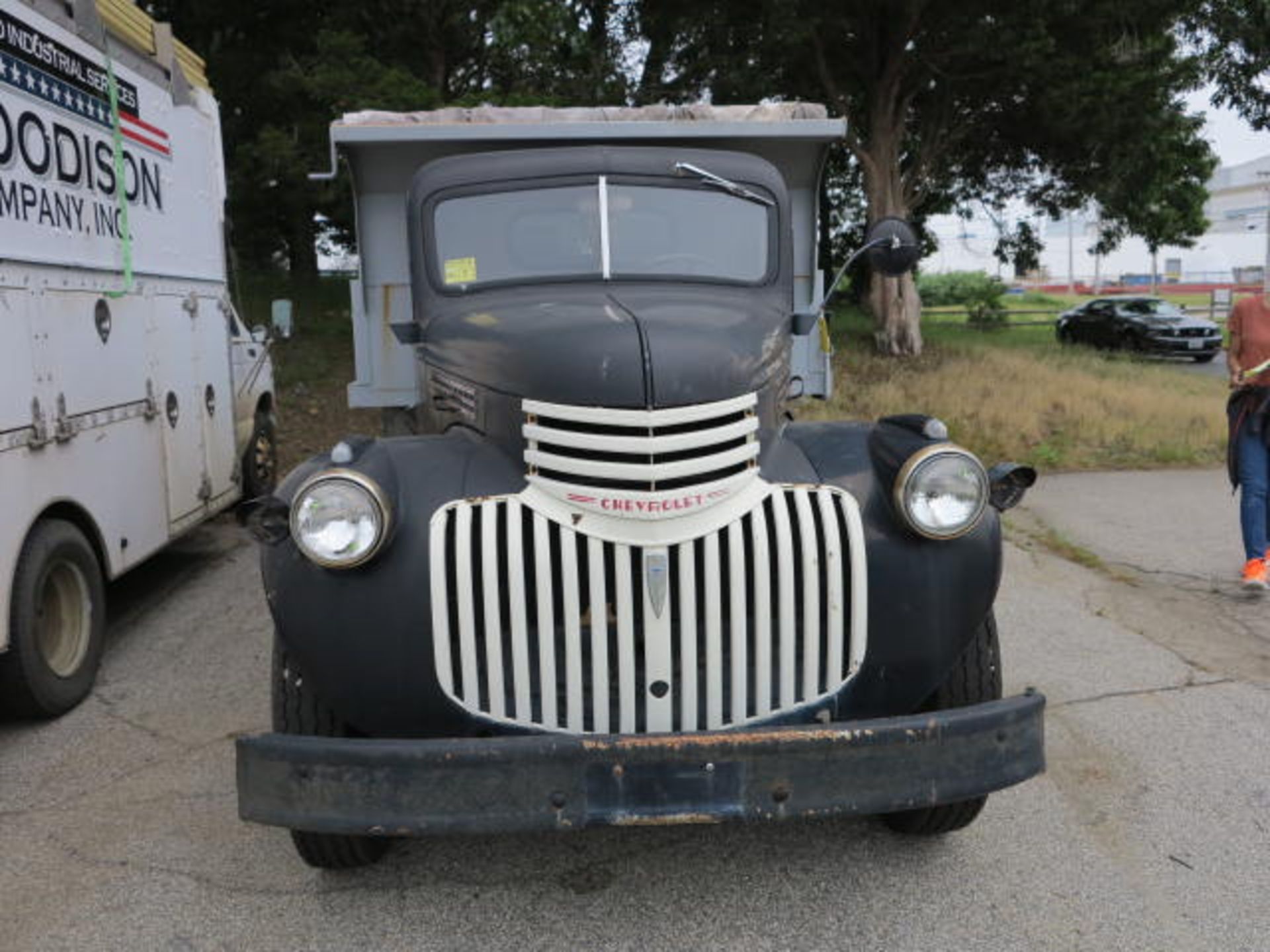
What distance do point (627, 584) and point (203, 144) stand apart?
5.54 meters

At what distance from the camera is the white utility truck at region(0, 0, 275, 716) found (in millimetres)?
4262

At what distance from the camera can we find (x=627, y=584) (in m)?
2.77

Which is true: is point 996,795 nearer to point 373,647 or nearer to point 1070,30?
point 373,647

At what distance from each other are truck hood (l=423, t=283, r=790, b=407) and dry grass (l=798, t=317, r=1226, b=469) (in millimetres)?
7454

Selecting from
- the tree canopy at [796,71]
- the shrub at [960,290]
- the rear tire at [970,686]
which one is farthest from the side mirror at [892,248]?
the shrub at [960,290]

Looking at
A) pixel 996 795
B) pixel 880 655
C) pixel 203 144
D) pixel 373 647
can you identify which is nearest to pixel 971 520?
pixel 880 655

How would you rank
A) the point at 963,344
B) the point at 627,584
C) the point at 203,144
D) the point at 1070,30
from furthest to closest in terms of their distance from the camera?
the point at 963,344 → the point at 1070,30 → the point at 203,144 → the point at 627,584

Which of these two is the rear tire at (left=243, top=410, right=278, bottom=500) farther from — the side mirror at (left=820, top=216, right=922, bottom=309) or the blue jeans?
the blue jeans

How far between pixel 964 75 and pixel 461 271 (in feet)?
44.1

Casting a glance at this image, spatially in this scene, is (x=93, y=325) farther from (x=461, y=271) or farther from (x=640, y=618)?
(x=640, y=618)

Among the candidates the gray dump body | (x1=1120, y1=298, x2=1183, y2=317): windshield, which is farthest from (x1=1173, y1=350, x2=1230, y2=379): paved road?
the gray dump body

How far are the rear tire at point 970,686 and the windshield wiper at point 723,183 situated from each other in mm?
1989

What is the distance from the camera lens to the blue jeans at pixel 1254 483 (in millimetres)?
5930

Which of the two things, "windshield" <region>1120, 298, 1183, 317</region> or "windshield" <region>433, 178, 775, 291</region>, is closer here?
"windshield" <region>433, 178, 775, 291</region>
